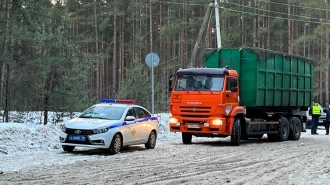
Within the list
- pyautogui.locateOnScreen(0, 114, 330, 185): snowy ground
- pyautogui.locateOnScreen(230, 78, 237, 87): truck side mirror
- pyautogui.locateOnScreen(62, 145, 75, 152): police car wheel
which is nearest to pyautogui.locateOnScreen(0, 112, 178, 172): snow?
pyautogui.locateOnScreen(0, 114, 330, 185): snowy ground

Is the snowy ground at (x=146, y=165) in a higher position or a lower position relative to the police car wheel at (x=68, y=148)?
lower

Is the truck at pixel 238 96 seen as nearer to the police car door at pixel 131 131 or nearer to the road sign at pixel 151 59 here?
the road sign at pixel 151 59

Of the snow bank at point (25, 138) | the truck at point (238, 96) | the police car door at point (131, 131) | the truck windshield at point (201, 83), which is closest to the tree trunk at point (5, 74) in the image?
the snow bank at point (25, 138)

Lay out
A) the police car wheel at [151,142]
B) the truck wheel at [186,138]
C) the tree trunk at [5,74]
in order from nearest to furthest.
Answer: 1. the police car wheel at [151,142]
2. the truck wheel at [186,138]
3. the tree trunk at [5,74]

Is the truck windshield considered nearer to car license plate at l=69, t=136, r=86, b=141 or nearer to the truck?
the truck

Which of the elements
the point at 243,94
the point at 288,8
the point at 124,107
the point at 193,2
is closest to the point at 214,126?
the point at 243,94

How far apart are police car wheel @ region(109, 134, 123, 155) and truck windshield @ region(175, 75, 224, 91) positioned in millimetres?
4202

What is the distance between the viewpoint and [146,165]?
1129 centimetres

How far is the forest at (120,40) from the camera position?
2089 cm

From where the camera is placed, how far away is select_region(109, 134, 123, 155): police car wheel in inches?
548

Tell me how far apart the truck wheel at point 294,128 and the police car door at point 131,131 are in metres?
9.73

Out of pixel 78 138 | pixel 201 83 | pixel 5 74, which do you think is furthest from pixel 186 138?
pixel 5 74

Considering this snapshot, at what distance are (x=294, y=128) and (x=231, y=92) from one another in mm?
6299

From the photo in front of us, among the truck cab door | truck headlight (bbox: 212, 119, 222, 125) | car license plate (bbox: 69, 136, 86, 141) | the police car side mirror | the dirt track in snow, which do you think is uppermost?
the truck cab door
